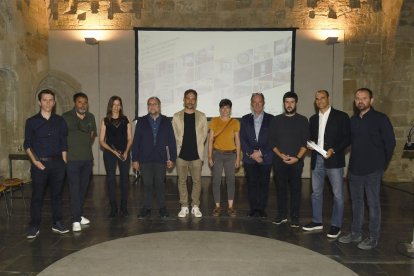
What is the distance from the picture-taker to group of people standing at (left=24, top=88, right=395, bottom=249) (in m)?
3.84

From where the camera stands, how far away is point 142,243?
353 centimetres

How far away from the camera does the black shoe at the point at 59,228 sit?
4316mm

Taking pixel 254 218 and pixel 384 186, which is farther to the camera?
pixel 384 186

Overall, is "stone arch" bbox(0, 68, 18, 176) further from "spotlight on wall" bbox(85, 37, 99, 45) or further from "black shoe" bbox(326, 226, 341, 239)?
"black shoe" bbox(326, 226, 341, 239)

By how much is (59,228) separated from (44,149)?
89 cm

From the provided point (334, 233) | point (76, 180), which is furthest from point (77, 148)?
point (334, 233)

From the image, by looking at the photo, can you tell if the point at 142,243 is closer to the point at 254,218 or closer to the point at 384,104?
the point at 254,218

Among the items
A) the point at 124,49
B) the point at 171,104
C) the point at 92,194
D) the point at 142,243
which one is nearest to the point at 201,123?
the point at 142,243

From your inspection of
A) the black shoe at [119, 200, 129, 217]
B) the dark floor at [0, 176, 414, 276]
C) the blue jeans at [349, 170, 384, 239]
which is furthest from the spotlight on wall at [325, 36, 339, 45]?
the black shoe at [119, 200, 129, 217]

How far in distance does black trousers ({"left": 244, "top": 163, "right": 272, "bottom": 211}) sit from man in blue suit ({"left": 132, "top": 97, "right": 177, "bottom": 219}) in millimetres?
930

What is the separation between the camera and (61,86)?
8.62 metres

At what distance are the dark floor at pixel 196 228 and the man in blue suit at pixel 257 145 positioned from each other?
510 mm

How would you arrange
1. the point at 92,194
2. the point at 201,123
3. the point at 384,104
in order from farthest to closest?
the point at 384,104, the point at 92,194, the point at 201,123

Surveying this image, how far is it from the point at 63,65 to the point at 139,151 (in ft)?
14.8
